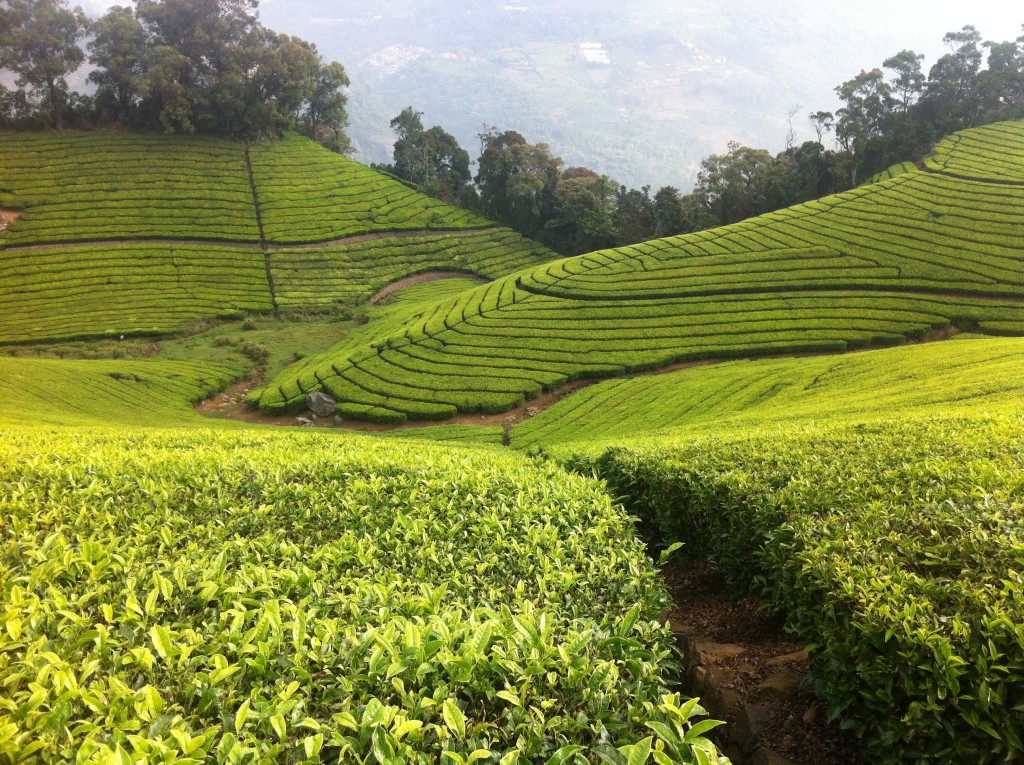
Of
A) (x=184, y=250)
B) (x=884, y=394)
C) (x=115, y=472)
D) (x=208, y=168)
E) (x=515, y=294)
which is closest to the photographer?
(x=115, y=472)

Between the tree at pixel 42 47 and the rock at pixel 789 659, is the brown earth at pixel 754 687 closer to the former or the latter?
the rock at pixel 789 659

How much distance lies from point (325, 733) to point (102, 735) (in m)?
1.07

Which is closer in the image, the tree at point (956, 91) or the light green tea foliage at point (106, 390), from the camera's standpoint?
the light green tea foliage at point (106, 390)

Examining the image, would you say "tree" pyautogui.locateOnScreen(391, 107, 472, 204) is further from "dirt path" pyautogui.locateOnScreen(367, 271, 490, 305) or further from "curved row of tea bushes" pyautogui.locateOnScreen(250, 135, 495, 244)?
"dirt path" pyautogui.locateOnScreen(367, 271, 490, 305)

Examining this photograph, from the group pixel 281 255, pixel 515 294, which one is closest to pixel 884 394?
pixel 515 294

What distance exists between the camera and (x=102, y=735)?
279 cm

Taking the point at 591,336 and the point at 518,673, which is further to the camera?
the point at 591,336

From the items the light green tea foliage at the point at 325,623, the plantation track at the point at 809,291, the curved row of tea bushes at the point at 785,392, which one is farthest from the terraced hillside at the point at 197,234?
the light green tea foliage at the point at 325,623

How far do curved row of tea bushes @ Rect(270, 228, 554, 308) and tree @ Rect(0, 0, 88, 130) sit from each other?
124 feet

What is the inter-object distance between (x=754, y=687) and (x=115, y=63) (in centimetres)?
8824

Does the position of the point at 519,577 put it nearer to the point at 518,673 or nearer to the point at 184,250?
the point at 518,673

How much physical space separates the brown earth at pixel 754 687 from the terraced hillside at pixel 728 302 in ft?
74.5

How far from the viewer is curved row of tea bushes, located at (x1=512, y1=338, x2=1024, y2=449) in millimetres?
15172

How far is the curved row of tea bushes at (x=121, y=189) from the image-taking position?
53.6 meters
